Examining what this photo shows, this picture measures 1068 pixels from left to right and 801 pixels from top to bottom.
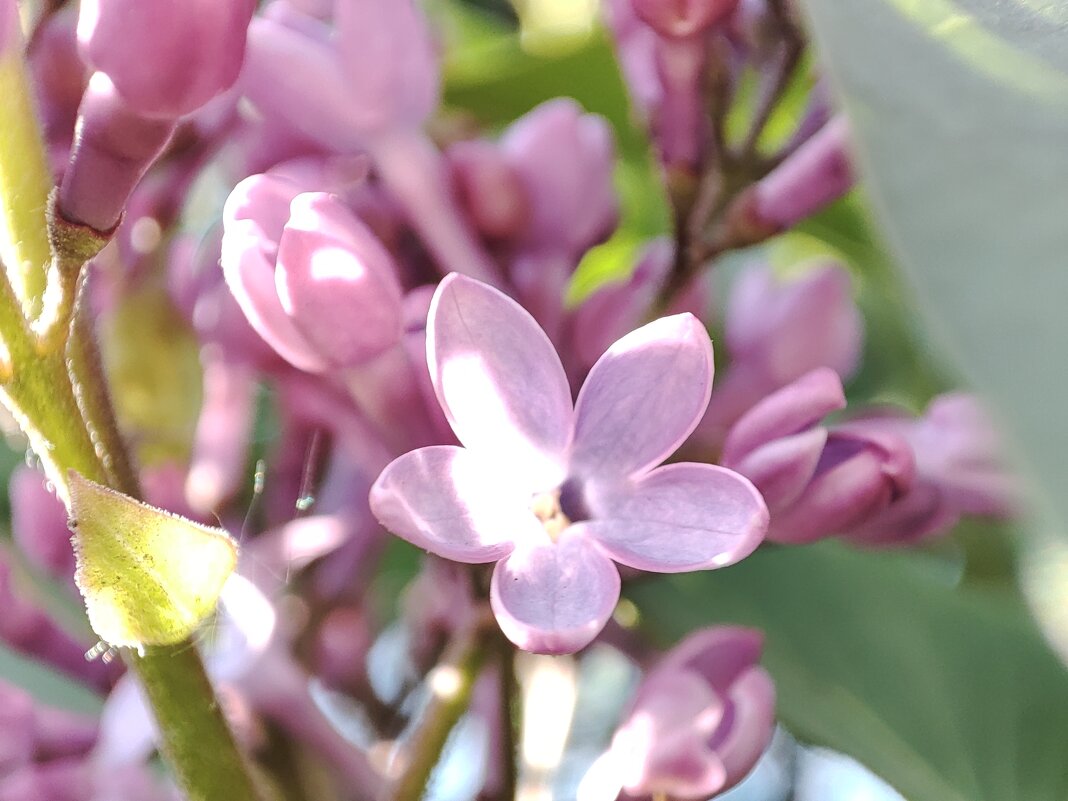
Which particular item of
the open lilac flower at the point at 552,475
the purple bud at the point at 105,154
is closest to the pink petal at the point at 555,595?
the open lilac flower at the point at 552,475

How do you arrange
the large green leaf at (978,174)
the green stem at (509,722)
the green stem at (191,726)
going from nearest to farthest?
the large green leaf at (978,174) < the green stem at (191,726) < the green stem at (509,722)

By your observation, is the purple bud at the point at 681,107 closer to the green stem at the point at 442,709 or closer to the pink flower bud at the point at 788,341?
the pink flower bud at the point at 788,341

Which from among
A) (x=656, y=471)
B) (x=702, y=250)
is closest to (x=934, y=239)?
(x=656, y=471)

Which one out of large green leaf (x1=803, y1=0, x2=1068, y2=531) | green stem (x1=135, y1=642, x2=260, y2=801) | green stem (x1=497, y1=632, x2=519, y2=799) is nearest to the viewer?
large green leaf (x1=803, y1=0, x2=1068, y2=531)

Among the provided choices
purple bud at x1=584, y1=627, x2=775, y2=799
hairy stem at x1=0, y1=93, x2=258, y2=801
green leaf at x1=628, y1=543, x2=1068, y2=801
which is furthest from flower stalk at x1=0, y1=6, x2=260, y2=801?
green leaf at x1=628, y1=543, x2=1068, y2=801

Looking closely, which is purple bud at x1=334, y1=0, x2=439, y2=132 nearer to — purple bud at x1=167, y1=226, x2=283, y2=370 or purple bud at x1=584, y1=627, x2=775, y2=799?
purple bud at x1=167, y1=226, x2=283, y2=370

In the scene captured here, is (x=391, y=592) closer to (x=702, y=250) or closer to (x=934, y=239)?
(x=702, y=250)
